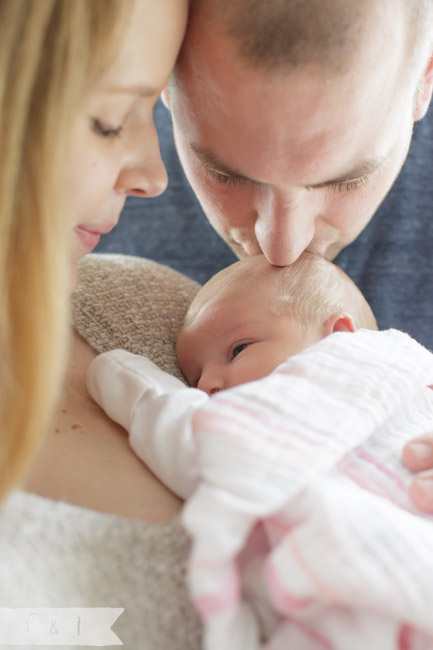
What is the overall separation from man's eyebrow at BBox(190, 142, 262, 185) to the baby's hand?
366 millimetres

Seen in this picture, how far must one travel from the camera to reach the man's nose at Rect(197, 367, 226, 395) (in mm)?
1320

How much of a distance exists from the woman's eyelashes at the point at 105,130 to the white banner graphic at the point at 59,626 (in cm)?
62

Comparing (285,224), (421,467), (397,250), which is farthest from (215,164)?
(397,250)

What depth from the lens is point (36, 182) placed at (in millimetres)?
868

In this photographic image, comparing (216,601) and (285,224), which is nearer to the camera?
(216,601)

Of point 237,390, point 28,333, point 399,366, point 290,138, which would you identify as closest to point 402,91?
point 290,138

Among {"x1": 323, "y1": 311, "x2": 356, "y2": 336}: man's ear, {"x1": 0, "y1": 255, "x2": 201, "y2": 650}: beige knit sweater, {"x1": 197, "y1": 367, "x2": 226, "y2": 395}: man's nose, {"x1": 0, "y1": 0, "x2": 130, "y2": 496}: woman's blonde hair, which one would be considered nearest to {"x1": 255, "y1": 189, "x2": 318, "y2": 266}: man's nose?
{"x1": 323, "y1": 311, "x2": 356, "y2": 336}: man's ear

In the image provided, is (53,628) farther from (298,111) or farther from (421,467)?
(298,111)

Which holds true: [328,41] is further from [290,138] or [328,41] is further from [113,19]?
[113,19]

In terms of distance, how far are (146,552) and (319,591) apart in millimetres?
259

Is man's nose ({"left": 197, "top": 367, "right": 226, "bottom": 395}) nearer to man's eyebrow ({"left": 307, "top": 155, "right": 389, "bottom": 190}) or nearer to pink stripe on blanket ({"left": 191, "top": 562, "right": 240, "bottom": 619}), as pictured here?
man's eyebrow ({"left": 307, "top": 155, "right": 389, "bottom": 190})

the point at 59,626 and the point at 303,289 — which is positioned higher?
the point at 303,289

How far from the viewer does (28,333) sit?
0.88 m

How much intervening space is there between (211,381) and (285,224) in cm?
31
